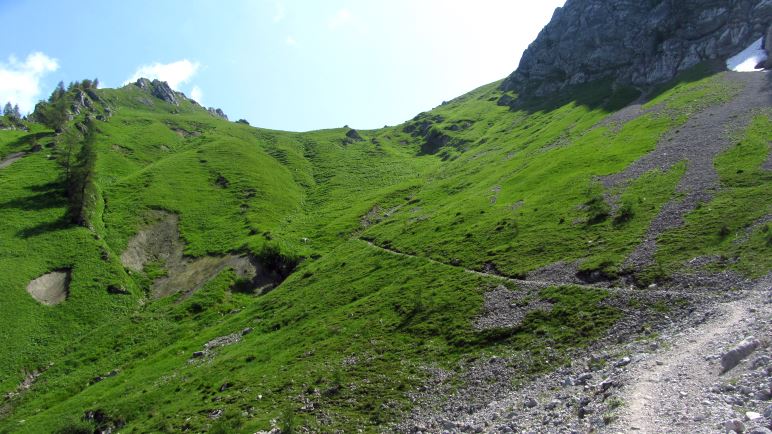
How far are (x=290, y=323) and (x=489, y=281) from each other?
82.5ft

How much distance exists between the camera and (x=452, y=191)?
10712cm

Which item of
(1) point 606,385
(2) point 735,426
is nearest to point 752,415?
(2) point 735,426

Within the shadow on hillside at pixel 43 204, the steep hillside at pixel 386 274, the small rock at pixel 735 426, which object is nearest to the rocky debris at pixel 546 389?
the steep hillside at pixel 386 274

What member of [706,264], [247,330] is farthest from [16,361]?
[706,264]

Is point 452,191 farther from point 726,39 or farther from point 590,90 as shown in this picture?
point 726,39

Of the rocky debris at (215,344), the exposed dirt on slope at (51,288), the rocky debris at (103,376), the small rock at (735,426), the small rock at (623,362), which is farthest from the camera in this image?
the exposed dirt on slope at (51,288)

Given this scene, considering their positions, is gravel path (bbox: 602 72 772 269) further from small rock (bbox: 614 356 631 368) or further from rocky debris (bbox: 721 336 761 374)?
rocky debris (bbox: 721 336 761 374)

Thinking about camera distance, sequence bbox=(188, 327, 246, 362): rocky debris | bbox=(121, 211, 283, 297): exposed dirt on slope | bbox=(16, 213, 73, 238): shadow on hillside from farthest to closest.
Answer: bbox=(16, 213, 73, 238): shadow on hillside < bbox=(121, 211, 283, 297): exposed dirt on slope < bbox=(188, 327, 246, 362): rocky debris

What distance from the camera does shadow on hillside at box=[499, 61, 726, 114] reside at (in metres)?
126

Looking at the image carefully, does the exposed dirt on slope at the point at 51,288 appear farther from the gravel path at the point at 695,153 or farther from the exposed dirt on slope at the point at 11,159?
the gravel path at the point at 695,153

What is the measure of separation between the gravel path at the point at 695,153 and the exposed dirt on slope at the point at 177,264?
6049 centimetres

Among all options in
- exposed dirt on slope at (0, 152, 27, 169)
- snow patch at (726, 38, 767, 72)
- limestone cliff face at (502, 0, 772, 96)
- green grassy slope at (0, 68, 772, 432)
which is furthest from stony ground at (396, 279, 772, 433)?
exposed dirt on slope at (0, 152, 27, 169)

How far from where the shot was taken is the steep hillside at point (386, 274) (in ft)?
113

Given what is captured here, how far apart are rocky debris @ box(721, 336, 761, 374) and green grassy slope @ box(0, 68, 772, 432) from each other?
10.2 metres
